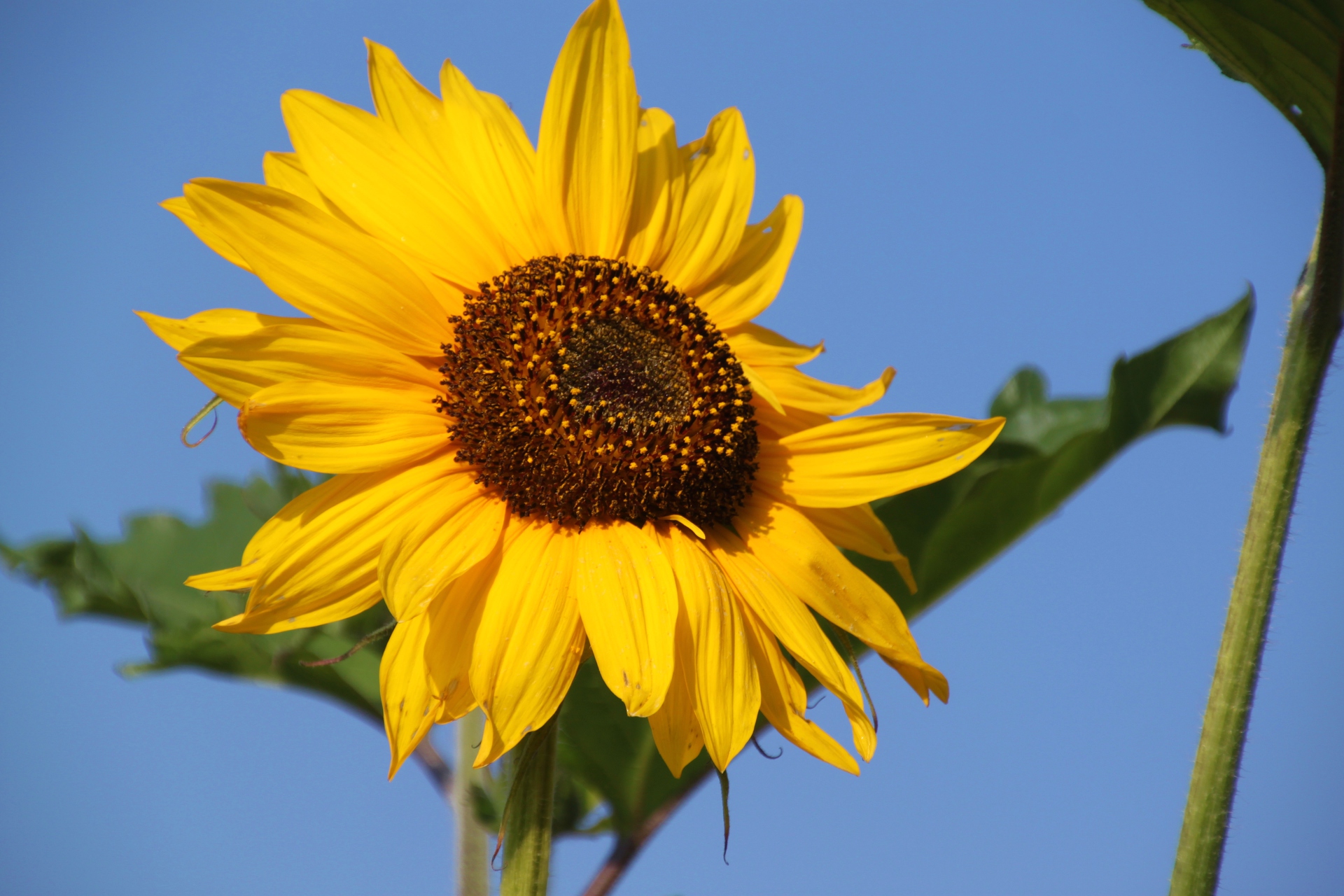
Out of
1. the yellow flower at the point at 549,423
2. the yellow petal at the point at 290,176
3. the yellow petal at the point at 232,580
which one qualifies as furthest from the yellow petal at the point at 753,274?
the yellow petal at the point at 232,580

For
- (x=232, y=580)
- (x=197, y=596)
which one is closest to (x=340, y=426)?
(x=232, y=580)

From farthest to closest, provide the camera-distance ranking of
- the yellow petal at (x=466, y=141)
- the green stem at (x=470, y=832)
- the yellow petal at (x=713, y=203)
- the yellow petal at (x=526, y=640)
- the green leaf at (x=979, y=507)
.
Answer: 1. the green stem at (x=470, y=832)
2. the green leaf at (x=979, y=507)
3. the yellow petal at (x=713, y=203)
4. the yellow petal at (x=466, y=141)
5. the yellow petal at (x=526, y=640)

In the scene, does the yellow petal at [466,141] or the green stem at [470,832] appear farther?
the green stem at [470,832]

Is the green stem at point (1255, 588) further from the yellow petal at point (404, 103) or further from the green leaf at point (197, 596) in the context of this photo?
the green leaf at point (197, 596)

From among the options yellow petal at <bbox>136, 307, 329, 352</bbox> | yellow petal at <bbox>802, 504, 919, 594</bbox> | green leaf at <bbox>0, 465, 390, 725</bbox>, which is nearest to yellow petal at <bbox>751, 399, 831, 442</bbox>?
yellow petal at <bbox>802, 504, 919, 594</bbox>

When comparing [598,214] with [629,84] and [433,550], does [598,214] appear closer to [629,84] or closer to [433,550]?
[629,84]

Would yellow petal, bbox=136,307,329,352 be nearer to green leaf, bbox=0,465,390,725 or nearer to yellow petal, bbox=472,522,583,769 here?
yellow petal, bbox=472,522,583,769

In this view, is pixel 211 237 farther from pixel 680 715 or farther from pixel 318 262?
pixel 680 715
